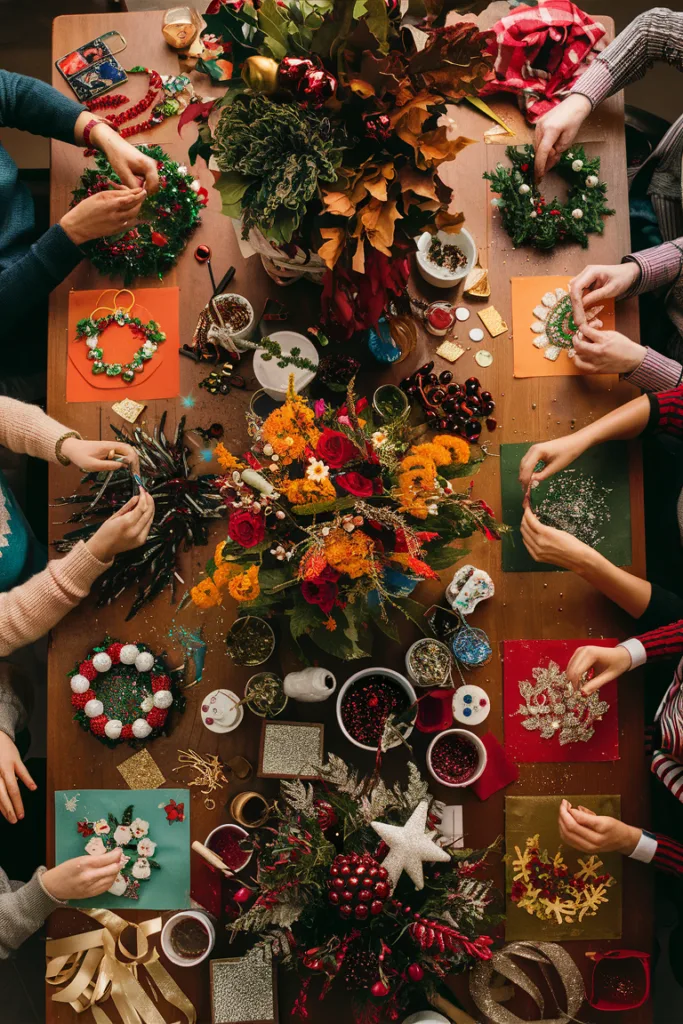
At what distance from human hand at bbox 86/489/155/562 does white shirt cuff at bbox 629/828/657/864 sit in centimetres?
125

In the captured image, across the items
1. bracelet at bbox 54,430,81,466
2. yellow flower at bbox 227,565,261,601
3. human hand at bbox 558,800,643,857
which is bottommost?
human hand at bbox 558,800,643,857

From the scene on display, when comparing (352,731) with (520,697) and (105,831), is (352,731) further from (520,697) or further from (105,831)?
(105,831)

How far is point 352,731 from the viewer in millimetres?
1635

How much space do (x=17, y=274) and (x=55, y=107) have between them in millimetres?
394

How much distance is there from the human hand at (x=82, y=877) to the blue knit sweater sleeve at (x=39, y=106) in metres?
1.62

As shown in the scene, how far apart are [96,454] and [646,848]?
4.77 ft

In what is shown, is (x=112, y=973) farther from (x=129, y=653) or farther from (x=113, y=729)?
(x=129, y=653)

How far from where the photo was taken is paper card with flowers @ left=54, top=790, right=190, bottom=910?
1.69 metres

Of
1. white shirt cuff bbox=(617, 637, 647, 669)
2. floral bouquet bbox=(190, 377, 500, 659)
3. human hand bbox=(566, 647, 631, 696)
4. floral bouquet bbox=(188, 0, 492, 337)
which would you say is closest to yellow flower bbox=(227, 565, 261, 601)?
floral bouquet bbox=(190, 377, 500, 659)

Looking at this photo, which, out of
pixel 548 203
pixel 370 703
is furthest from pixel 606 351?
pixel 370 703

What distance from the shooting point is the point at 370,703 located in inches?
64.5

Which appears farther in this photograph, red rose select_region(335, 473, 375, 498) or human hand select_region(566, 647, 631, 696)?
human hand select_region(566, 647, 631, 696)

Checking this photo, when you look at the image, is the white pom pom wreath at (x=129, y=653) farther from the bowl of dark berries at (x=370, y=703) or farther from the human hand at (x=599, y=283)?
the human hand at (x=599, y=283)

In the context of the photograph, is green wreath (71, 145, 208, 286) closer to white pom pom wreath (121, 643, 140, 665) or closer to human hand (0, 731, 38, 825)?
white pom pom wreath (121, 643, 140, 665)
